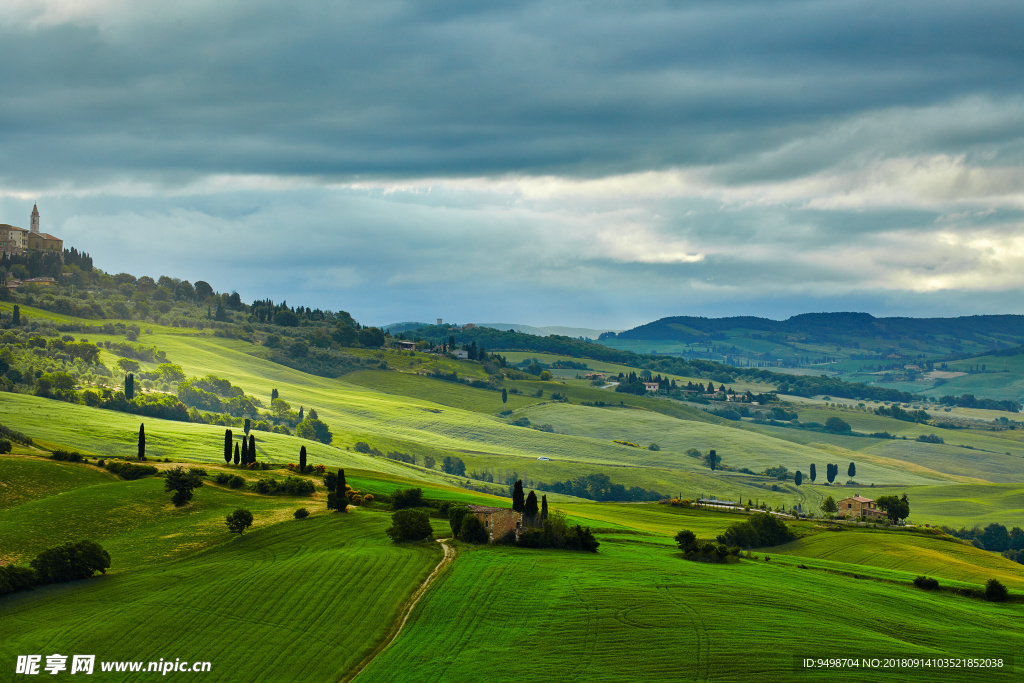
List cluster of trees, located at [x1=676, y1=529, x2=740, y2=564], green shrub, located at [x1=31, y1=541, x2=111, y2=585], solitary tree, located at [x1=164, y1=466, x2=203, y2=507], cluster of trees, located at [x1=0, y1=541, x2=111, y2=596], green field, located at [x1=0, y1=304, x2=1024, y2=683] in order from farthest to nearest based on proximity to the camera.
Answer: solitary tree, located at [x1=164, y1=466, x2=203, y2=507], cluster of trees, located at [x1=676, y1=529, x2=740, y2=564], green shrub, located at [x1=31, y1=541, x2=111, y2=585], cluster of trees, located at [x1=0, y1=541, x2=111, y2=596], green field, located at [x1=0, y1=304, x2=1024, y2=683]

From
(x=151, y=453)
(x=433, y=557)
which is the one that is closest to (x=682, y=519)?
(x=433, y=557)

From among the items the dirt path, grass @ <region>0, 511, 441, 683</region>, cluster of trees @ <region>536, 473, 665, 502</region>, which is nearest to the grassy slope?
the dirt path

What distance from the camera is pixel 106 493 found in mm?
99625

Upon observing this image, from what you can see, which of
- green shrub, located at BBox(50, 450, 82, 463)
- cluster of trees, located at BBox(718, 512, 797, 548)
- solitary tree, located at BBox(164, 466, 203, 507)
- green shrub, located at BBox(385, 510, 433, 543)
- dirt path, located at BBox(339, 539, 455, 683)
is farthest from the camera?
green shrub, located at BBox(50, 450, 82, 463)

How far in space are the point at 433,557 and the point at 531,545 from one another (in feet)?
41.2

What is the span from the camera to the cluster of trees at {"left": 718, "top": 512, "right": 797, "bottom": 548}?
10825cm

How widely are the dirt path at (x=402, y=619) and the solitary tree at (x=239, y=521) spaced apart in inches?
814

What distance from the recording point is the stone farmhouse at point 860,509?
133875mm

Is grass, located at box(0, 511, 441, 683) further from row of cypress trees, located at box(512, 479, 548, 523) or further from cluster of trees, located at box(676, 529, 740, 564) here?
cluster of trees, located at box(676, 529, 740, 564)

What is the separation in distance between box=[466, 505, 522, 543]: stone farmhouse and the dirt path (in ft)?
17.8

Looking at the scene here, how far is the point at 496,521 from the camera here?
92.1 meters

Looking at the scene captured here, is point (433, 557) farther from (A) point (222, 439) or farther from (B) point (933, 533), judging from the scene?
(A) point (222, 439)

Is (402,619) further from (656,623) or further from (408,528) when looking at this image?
(408,528)

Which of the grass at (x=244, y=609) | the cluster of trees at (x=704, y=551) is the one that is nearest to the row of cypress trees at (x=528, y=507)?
the grass at (x=244, y=609)
